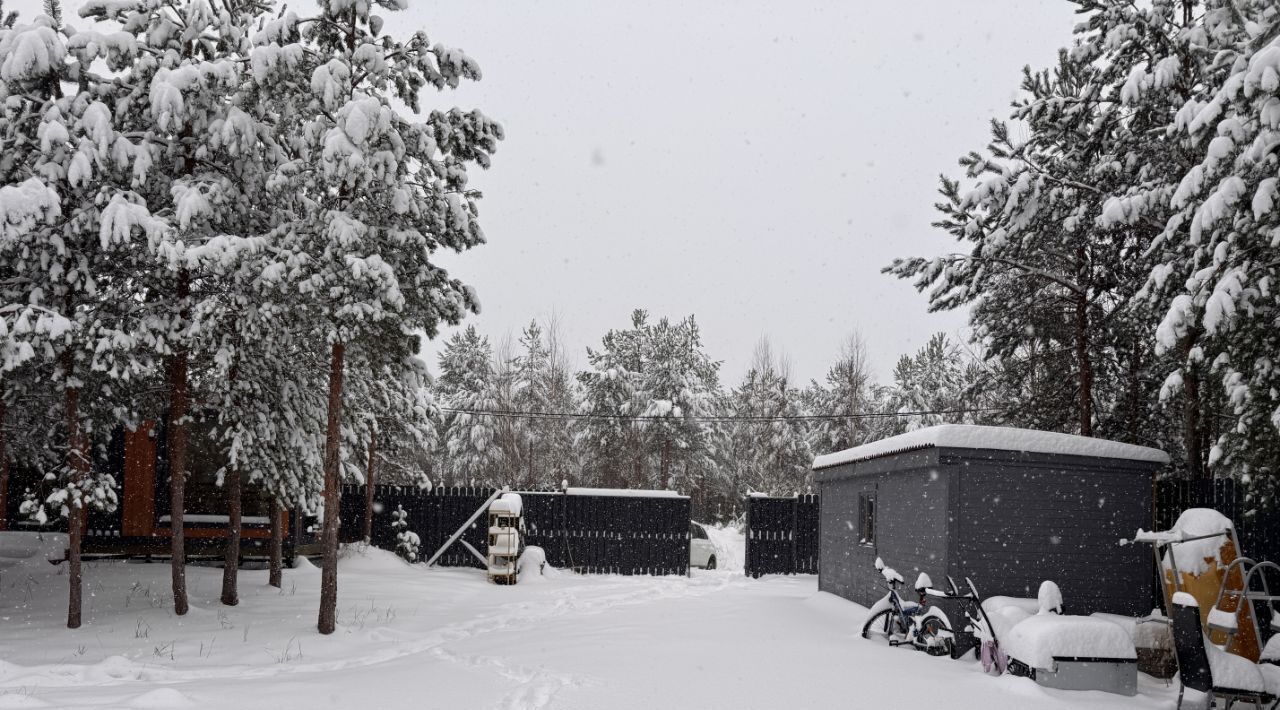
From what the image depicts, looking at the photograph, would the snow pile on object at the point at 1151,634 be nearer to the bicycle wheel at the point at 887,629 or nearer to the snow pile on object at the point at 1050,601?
the snow pile on object at the point at 1050,601

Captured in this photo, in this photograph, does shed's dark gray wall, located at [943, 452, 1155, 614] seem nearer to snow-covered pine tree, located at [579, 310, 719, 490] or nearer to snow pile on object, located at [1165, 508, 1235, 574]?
snow pile on object, located at [1165, 508, 1235, 574]

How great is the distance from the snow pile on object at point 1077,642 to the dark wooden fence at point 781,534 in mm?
12125

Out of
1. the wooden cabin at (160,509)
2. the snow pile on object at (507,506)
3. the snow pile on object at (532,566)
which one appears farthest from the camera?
the snow pile on object at (532,566)

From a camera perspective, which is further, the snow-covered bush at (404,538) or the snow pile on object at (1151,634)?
the snow-covered bush at (404,538)

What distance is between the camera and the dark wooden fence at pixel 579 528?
20.0 meters

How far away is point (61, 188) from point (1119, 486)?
12713 millimetres

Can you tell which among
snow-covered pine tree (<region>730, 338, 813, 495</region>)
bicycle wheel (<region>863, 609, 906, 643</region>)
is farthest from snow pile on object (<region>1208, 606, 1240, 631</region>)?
snow-covered pine tree (<region>730, 338, 813, 495</region>)

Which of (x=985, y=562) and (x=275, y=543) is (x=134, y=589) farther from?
(x=985, y=562)

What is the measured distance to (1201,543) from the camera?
8.27 metres

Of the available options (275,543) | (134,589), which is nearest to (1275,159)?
(275,543)

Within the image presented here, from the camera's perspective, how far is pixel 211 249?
31.3 ft

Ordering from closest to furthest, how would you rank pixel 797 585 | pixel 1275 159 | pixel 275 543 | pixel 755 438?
1. pixel 1275 159
2. pixel 275 543
3. pixel 797 585
4. pixel 755 438

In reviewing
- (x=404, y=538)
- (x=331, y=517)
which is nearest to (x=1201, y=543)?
(x=331, y=517)

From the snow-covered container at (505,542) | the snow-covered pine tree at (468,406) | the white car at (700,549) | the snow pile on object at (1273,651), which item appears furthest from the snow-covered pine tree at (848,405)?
the snow pile on object at (1273,651)
